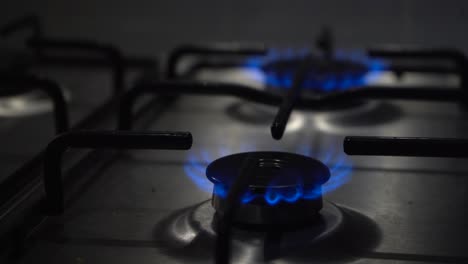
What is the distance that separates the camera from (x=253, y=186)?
0.56 meters

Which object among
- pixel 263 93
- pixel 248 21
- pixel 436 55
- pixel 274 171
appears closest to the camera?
pixel 274 171

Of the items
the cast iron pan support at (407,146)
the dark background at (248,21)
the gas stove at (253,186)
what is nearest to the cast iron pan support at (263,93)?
the gas stove at (253,186)

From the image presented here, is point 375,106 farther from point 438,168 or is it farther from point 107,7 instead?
point 107,7

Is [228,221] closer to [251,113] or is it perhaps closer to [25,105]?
[251,113]

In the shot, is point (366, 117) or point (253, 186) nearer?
point (253, 186)

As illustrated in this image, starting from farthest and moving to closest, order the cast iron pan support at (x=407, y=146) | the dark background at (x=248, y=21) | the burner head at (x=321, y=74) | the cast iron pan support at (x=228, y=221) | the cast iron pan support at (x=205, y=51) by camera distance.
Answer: the dark background at (x=248, y=21) → the cast iron pan support at (x=205, y=51) → the burner head at (x=321, y=74) → the cast iron pan support at (x=407, y=146) → the cast iron pan support at (x=228, y=221)

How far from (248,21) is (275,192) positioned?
2.39ft

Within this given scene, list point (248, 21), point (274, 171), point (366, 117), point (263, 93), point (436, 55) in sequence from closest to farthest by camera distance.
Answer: point (274, 171) < point (263, 93) < point (366, 117) < point (436, 55) < point (248, 21)

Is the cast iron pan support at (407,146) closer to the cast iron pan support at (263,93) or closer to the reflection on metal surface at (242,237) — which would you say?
the reflection on metal surface at (242,237)

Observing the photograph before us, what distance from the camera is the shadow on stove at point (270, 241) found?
0.53 m

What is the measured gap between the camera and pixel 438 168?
740 mm

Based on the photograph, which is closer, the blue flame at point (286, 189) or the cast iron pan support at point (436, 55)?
the blue flame at point (286, 189)

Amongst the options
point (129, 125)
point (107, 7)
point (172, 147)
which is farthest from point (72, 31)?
point (172, 147)

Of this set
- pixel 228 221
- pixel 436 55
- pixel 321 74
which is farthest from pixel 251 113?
pixel 228 221
